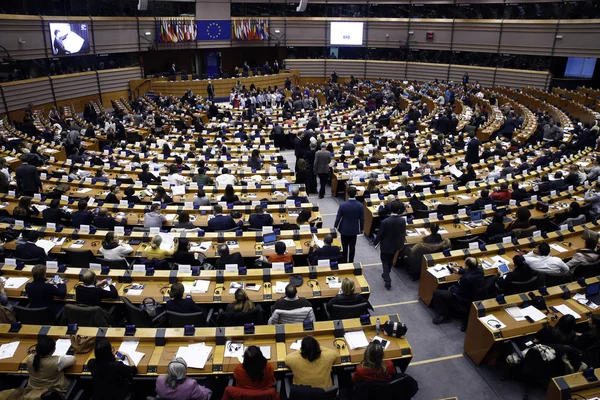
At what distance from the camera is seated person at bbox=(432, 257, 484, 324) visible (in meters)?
7.86

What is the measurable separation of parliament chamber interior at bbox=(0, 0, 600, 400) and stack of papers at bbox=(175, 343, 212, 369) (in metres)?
0.03

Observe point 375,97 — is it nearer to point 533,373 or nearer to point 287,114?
point 287,114

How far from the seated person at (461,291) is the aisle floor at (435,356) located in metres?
0.26

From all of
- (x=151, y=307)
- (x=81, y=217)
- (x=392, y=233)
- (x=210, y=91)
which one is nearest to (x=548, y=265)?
(x=392, y=233)

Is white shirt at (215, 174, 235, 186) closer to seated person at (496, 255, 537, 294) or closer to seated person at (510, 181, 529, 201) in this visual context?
seated person at (510, 181, 529, 201)

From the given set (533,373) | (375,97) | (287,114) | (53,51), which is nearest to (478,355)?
(533,373)

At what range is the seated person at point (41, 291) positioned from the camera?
290 inches

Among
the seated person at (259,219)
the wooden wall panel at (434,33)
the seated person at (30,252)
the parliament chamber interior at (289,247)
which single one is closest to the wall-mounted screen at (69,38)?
the parliament chamber interior at (289,247)

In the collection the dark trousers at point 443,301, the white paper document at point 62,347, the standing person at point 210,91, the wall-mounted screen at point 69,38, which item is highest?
the wall-mounted screen at point 69,38

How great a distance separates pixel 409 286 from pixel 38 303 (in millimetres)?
7210

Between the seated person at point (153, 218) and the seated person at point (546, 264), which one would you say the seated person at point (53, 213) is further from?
the seated person at point (546, 264)

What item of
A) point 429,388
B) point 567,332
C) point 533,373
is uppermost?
point 567,332

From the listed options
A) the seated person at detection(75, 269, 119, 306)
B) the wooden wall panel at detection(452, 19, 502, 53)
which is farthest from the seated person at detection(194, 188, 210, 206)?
the wooden wall panel at detection(452, 19, 502, 53)

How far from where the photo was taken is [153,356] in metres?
6.28
